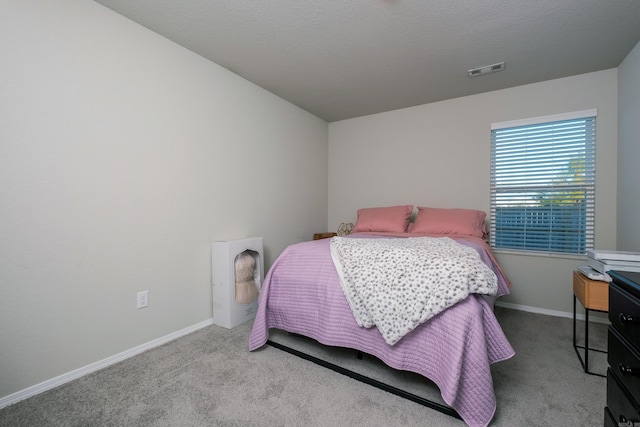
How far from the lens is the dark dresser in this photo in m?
0.77

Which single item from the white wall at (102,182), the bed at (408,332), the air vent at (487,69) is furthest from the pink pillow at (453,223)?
the white wall at (102,182)

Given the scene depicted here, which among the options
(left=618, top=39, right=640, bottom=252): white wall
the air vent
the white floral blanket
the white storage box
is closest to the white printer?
(left=618, top=39, right=640, bottom=252): white wall

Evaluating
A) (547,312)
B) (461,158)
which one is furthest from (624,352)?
(461,158)

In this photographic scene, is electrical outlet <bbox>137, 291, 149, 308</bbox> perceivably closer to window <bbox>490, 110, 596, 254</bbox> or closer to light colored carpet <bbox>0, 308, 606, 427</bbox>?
light colored carpet <bbox>0, 308, 606, 427</bbox>

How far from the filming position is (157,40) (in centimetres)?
208

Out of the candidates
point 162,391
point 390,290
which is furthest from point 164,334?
point 390,290

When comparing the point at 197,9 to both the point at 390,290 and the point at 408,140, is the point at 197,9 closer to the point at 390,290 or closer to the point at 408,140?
the point at 390,290

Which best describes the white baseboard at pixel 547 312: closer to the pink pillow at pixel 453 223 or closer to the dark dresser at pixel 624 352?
the pink pillow at pixel 453 223

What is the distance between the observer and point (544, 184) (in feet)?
9.20

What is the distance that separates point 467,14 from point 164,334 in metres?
3.16

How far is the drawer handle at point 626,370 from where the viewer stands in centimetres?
75

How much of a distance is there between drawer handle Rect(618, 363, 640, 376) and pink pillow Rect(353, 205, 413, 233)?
222 cm

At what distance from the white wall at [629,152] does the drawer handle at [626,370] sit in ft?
6.59

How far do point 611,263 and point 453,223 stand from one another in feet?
3.96
